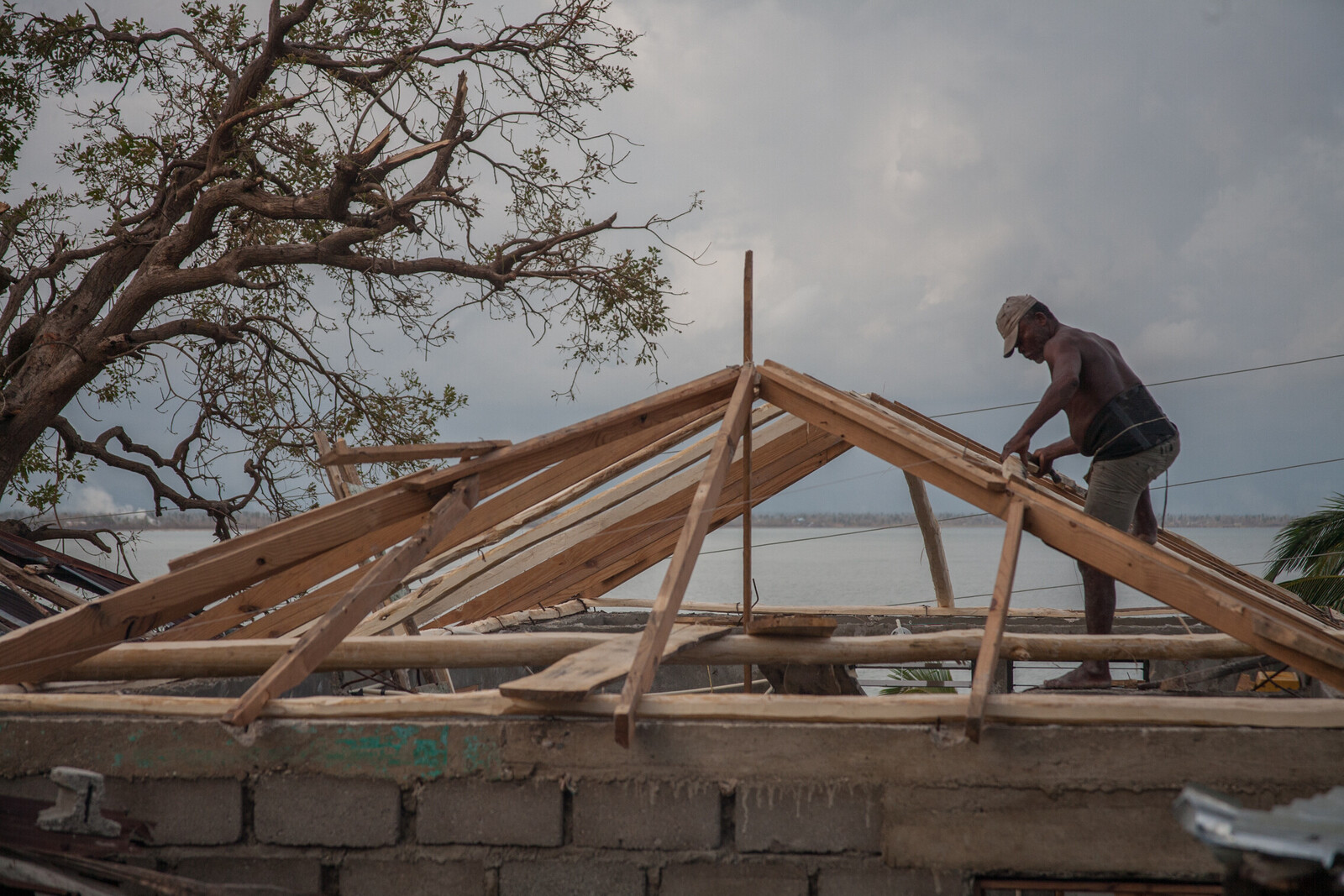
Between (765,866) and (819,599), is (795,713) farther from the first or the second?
(819,599)

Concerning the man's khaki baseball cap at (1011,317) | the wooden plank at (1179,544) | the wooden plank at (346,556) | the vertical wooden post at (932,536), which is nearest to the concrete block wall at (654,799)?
A: the wooden plank at (346,556)

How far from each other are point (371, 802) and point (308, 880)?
35cm

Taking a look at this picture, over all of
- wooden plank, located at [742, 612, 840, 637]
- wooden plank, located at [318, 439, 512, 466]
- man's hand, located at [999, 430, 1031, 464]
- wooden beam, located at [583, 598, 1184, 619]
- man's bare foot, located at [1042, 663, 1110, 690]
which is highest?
man's hand, located at [999, 430, 1031, 464]

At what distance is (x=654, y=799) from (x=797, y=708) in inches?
22.3

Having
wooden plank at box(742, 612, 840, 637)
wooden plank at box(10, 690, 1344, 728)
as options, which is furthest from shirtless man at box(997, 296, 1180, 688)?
wooden plank at box(10, 690, 1344, 728)

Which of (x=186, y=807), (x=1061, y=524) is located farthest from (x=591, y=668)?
(x=1061, y=524)

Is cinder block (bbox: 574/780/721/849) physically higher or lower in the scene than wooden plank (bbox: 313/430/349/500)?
lower

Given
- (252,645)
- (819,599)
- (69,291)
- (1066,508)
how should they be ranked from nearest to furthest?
(1066,508), (252,645), (69,291), (819,599)

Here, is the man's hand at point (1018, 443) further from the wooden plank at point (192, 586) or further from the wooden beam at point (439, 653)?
the wooden plank at point (192, 586)

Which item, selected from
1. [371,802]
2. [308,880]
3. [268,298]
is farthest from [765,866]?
[268,298]

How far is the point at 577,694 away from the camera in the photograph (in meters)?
3.03

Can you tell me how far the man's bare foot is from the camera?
14.9 feet

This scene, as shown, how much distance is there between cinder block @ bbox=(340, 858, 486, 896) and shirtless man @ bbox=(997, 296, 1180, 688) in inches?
115

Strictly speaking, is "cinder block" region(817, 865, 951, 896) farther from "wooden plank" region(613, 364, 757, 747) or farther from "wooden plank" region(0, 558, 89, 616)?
"wooden plank" region(0, 558, 89, 616)
